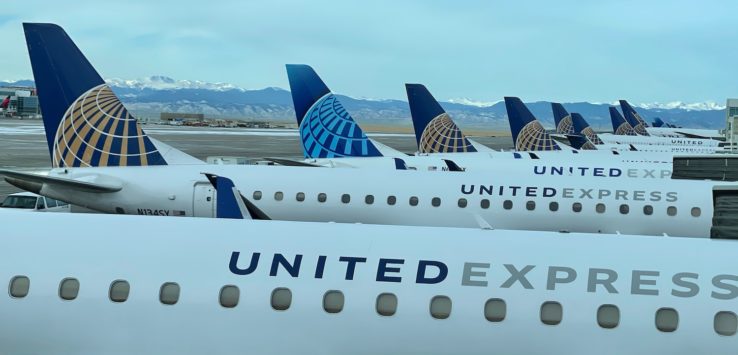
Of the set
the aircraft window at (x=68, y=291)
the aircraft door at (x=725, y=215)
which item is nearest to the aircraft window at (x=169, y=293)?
the aircraft window at (x=68, y=291)

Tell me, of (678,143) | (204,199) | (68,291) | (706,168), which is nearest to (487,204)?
(204,199)

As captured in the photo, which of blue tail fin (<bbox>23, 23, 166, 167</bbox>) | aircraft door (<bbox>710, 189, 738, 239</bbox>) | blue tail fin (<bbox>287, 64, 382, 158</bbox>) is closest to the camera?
aircraft door (<bbox>710, 189, 738, 239</bbox>)

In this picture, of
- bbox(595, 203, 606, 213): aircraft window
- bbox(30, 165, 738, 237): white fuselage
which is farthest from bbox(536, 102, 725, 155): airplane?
bbox(595, 203, 606, 213): aircraft window

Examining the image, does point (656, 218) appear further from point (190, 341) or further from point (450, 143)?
point (450, 143)

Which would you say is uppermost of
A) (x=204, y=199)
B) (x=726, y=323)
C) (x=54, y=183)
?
(x=726, y=323)

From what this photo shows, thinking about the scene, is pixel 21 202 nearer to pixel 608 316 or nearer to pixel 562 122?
pixel 608 316

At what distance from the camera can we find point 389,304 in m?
7.70

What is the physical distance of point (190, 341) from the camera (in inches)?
311

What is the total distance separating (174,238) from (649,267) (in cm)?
518

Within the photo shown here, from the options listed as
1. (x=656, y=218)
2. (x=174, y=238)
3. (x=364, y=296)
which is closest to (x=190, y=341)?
(x=174, y=238)

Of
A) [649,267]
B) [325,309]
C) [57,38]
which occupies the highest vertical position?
[57,38]

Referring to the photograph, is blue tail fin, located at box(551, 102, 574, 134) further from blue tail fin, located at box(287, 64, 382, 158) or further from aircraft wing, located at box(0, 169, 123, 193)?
aircraft wing, located at box(0, 169, 123, 193)

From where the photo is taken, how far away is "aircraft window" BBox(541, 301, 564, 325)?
7516 mm

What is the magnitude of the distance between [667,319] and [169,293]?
5130 millimetres
